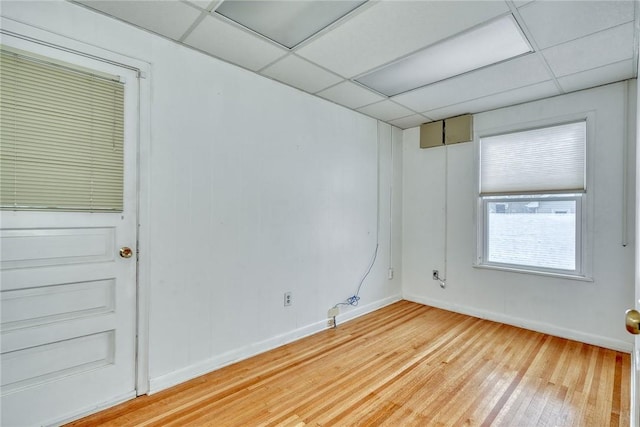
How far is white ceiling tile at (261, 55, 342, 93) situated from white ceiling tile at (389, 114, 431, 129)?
144cm

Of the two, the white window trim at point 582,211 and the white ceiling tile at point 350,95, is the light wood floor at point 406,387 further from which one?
the white ceiling tile at point 350,95

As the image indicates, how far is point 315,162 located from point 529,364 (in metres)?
2.65

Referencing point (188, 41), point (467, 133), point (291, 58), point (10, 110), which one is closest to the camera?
point (10, 110)

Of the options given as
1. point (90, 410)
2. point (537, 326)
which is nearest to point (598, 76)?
point (537, 326)

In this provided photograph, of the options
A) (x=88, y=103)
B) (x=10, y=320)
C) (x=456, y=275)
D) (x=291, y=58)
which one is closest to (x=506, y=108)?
(x=456, y=275)

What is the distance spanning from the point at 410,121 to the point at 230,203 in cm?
274

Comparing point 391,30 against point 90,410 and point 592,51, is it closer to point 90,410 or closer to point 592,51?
point 592,51

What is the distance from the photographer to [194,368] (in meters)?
2.31

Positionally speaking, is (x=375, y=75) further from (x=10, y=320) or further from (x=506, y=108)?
(x=10, y=320)

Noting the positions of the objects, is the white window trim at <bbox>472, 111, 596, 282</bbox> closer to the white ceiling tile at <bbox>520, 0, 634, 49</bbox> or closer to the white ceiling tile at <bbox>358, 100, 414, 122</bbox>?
the white ceiling tile at <bbox>358, 100, 414, 122</bbox>

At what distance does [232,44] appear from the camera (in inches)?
89.1

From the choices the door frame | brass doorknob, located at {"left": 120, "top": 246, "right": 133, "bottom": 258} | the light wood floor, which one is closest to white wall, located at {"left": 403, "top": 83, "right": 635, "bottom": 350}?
the light wood floor

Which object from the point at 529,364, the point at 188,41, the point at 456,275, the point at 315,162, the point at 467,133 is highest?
the point at 188,41

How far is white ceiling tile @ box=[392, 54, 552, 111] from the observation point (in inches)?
100
